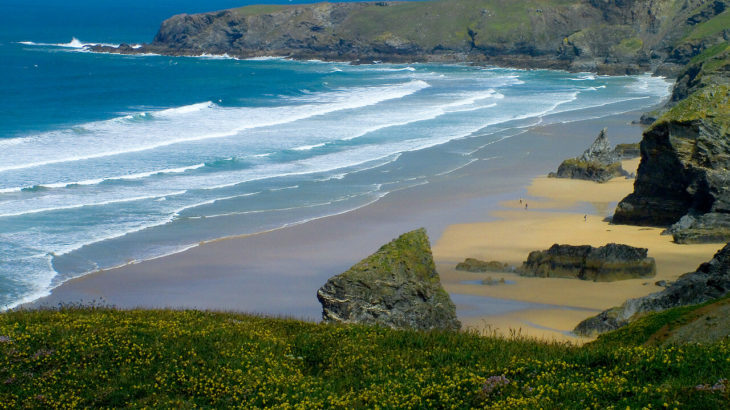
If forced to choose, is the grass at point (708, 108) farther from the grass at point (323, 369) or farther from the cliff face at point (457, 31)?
the cliff face at point (457, 31)

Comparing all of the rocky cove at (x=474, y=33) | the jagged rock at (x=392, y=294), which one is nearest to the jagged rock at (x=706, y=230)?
the jagged rock at (x=392, y=294)

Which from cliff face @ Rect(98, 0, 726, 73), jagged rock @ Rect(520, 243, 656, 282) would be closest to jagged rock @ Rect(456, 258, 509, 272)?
jagged rock @ Rect(520, 243, 656, 282)

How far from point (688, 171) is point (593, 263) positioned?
19.5 feet

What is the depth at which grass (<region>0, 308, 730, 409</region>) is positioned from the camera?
8922mm

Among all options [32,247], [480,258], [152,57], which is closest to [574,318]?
[480,258]

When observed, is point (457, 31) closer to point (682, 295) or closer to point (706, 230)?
point (706, 230)

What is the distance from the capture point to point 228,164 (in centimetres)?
4116

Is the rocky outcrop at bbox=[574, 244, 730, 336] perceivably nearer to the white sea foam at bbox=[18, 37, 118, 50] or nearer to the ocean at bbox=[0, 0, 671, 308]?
the ocean at bbox=[0, 0, 671, 308]

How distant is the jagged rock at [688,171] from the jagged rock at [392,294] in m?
11.6

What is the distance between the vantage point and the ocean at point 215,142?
92.0 ft

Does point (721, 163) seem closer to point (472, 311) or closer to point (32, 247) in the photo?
point (472, 311)

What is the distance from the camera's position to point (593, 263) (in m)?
21.7

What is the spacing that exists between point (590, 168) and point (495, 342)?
27.5 m

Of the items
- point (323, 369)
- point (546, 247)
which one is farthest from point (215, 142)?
point (323, 369)
